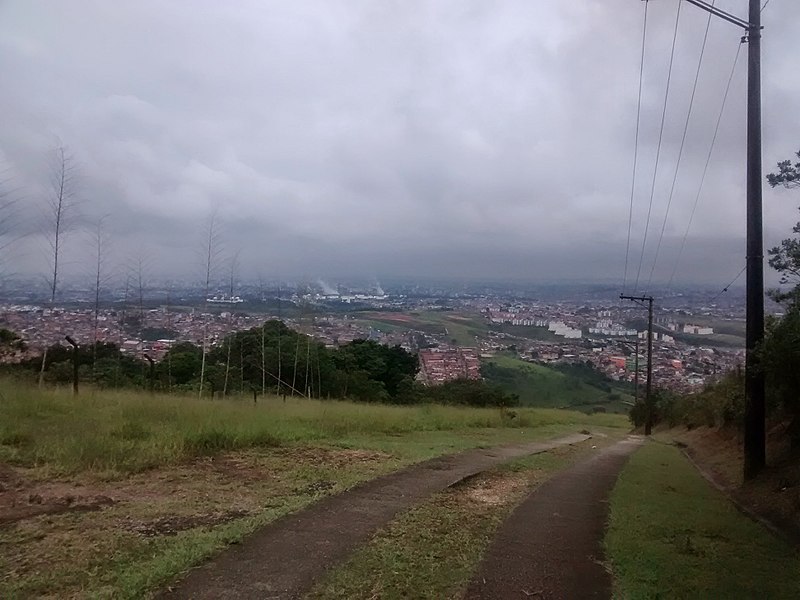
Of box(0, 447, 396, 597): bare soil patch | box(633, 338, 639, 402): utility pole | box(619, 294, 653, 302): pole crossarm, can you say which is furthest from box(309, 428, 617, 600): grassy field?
box(633, 338, 639, 402): utility pole

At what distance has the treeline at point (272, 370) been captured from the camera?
67.9 ft

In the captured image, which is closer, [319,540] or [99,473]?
[319,540]

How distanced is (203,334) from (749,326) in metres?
17.5

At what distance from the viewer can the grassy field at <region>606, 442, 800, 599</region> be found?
5.93 metres

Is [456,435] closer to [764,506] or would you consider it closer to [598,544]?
[764,506]

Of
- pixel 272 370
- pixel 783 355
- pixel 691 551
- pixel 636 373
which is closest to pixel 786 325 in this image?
pixel 783 355

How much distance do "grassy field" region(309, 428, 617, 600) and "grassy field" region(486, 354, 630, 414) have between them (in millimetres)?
34497

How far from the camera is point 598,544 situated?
7.27 metres

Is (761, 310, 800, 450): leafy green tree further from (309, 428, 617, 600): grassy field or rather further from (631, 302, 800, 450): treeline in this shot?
(309, 428, 617, 600): grassy field

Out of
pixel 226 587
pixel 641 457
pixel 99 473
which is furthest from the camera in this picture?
pixel 641 457

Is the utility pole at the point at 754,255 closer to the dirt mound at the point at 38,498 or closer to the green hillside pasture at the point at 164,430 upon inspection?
the green hillside pasture at the point at 164,430

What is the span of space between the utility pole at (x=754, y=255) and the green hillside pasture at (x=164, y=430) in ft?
18.8

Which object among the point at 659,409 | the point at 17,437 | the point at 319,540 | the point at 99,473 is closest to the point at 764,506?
the point at 319,540

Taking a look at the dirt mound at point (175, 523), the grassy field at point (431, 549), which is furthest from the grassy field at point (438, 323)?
the dirt mound at point (175, 523)
